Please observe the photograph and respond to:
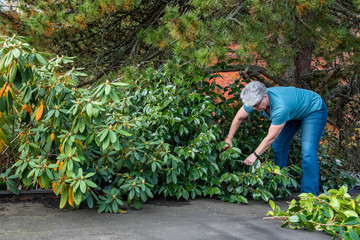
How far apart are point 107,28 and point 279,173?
146 inches

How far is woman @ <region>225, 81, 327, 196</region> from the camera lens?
3467 millimetres

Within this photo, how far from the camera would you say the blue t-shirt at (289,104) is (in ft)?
11.4

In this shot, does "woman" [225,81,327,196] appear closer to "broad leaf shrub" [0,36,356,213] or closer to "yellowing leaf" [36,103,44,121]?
"broad leaf shrub" [0,36,356,213]

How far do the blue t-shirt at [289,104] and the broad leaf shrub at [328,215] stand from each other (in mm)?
781

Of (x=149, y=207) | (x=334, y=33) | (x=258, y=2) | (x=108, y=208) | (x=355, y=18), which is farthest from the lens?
(x=355, y=18)

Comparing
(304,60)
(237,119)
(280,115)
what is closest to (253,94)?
(280,115)

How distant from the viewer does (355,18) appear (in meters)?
4.87

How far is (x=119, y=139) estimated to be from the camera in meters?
3.50

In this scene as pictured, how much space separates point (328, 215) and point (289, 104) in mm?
1152

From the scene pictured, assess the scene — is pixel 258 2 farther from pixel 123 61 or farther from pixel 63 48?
pixel 63 48

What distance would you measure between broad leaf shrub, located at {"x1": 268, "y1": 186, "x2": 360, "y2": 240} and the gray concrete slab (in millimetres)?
88

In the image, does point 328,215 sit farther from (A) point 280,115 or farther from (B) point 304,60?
(B) point 304,60

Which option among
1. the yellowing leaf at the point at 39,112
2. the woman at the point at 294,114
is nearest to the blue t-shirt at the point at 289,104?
the woman at the point at 294,114

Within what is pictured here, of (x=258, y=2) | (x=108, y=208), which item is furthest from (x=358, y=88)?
(x=108, y=208)
